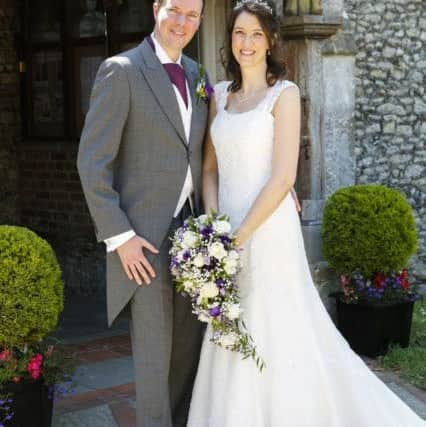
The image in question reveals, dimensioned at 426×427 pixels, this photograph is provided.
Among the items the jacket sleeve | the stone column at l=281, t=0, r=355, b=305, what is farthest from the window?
the jacket sleeve

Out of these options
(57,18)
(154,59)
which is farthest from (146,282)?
(57,18)

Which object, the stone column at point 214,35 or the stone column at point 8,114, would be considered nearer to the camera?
the stone column at point 214,35

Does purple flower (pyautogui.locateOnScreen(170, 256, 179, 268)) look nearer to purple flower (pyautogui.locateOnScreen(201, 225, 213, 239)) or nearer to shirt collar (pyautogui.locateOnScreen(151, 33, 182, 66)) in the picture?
purple flower (pyautogui.locateOnScreen(201, 225, 213, 239))

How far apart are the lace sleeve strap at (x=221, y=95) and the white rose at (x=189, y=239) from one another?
74 cm

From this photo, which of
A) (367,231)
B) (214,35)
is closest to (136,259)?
(367,231)

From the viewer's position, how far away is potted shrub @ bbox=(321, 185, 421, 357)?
5.67m

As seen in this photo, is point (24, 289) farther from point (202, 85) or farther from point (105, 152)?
point (202, 85)

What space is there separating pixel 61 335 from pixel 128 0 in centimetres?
306

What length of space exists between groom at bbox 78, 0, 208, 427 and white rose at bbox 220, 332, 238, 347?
0.83ft

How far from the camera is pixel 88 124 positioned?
3268mm

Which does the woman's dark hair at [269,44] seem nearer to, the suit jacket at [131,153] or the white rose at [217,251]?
the suit jacket at [131,153]

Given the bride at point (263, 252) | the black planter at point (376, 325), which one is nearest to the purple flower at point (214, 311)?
the bride at point (263, 252)

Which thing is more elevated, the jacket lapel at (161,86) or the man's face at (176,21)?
the man's face at (176,21)

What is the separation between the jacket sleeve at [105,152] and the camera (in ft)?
10.6
